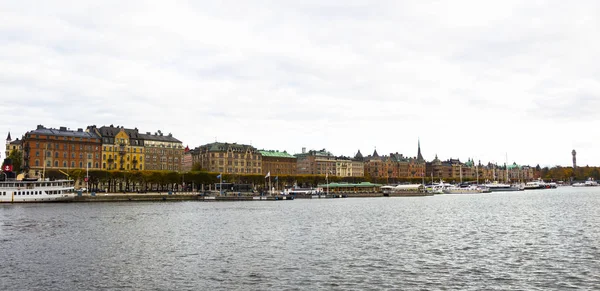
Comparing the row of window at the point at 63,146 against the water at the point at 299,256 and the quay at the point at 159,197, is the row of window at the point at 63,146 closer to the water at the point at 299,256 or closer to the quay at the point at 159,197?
the quay at the point at 159,197

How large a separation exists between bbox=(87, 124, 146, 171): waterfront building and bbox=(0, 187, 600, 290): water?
411 ft

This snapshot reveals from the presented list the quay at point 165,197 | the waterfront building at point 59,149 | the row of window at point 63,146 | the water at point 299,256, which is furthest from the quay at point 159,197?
the water at point 299,256

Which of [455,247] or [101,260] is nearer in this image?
[101,260]

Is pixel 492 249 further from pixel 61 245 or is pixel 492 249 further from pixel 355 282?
pixel 61 245

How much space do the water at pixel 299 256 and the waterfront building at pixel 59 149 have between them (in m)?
110

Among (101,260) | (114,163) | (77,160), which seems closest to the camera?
(101,260)

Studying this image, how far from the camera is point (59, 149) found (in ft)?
568

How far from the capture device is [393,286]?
31.2m

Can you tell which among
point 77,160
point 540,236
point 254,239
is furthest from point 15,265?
point 77,160

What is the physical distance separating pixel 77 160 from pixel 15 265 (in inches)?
5959

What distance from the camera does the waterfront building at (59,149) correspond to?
166875 mm

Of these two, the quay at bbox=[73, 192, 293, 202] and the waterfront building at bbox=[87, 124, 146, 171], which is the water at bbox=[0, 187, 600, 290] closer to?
the quay at bbox=[73, 192, 293, 202]

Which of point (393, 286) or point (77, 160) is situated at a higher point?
point (77, 160)

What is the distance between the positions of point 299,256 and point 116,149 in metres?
165
